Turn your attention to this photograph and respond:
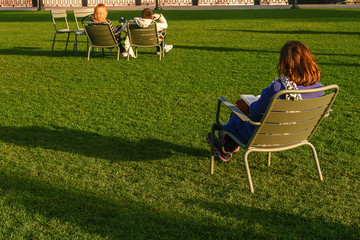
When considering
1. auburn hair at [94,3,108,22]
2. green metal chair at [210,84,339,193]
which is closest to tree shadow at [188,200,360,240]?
green metal chair at [210,84,339,193]

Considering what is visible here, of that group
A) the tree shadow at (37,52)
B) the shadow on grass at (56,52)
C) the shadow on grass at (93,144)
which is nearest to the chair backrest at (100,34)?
the shadow on grass at (56,52)

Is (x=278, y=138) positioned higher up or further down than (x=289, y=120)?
further down

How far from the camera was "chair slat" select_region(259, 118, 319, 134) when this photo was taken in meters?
3.71

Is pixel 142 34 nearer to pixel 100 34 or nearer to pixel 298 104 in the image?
pixel 100 34

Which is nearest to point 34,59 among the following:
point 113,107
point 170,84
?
point 170,84

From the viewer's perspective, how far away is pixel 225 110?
6.65 meters

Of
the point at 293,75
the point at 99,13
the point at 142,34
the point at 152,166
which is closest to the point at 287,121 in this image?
the point at 293,75

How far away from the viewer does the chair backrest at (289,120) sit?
11.7 feet

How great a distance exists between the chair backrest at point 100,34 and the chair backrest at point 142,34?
411 millimetres

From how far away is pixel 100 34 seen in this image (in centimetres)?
1030

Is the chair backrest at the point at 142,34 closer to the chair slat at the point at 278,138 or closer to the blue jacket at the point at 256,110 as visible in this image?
the blue jacket at the point at 256,110

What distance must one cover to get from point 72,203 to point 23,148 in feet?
5.06

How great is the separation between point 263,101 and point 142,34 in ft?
22.8

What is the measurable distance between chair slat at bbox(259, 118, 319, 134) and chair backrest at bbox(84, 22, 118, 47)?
708 cm
